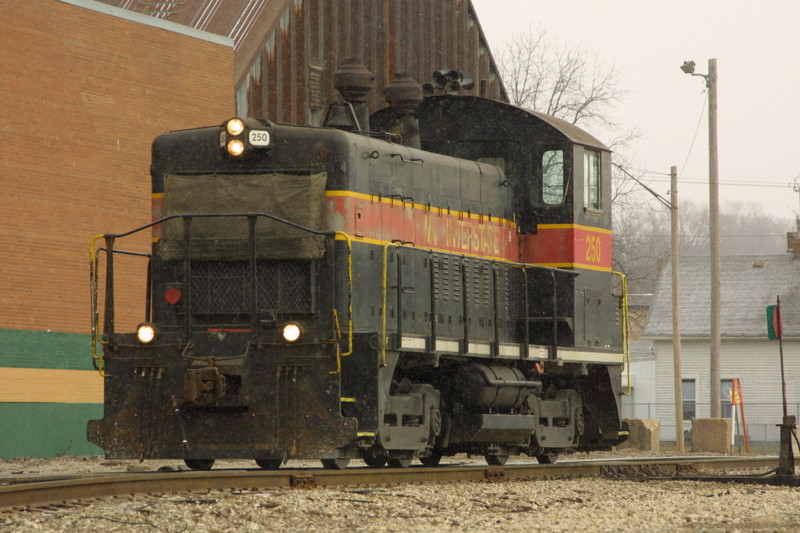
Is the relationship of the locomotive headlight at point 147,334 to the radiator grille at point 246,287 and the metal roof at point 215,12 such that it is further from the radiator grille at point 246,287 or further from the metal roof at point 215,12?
the metal roof at point 215,12

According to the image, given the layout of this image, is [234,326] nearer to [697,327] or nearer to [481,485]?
[481,485]

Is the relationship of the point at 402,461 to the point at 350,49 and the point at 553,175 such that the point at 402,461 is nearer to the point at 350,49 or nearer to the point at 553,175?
the point at 553,175

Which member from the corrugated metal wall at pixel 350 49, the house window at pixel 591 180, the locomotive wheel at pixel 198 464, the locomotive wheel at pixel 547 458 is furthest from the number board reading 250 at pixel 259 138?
the corrugated metal wall at pixel 350 49

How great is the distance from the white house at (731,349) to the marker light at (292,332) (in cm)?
2961

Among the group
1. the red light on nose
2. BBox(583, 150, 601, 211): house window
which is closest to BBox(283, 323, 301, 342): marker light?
the red light on nose

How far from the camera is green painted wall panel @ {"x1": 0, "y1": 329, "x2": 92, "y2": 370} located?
17953 millimetres

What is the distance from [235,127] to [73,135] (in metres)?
8.15

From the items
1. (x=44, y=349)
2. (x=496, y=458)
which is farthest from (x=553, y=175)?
(x=44, y=349)

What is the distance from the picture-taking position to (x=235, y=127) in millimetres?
11742

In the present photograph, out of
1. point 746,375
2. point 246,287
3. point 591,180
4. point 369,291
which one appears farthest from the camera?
point 746,375

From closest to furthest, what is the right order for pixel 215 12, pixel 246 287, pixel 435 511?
pixel 435 511 → pixel 246 287 → pixel 215 12

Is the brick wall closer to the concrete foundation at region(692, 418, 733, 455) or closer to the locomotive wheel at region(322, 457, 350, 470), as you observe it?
the locomotive wheel at region(322, 457, 350, 470)

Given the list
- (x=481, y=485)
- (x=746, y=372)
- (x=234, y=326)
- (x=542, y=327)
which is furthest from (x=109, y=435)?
(x=746, y=372)

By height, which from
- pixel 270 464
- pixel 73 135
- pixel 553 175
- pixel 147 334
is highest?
pixel 73 135
